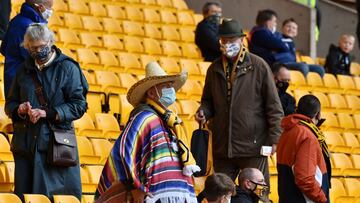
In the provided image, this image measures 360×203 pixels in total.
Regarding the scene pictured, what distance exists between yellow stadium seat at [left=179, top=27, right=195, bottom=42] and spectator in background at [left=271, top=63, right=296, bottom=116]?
13.6 feet

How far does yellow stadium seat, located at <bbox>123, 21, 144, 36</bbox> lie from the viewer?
16809 mm

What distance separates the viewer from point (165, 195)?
8648 millimetres

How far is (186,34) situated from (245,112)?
257 inches

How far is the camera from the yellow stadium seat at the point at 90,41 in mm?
15541

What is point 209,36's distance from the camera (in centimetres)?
1594

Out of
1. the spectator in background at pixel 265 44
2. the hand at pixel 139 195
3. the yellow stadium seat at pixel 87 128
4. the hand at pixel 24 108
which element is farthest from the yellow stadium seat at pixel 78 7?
the hand at pixel 139 195

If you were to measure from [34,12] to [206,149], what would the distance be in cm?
175

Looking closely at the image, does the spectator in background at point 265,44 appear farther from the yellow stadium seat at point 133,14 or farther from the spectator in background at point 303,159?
the spectator in background at point 303,159

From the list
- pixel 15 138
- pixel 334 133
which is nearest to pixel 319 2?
pixel 334 133

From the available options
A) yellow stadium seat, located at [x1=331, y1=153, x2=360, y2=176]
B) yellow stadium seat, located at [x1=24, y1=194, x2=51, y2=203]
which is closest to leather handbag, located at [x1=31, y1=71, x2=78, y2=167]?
yellow stadium seat, located at [x1=24, y1=194, x2=51, y2=203]

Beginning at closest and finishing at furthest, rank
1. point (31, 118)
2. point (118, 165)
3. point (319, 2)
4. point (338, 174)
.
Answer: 1. point (118, 165)
2. point (31, 118)
3. point (338, 174)
4. point (319, 2)

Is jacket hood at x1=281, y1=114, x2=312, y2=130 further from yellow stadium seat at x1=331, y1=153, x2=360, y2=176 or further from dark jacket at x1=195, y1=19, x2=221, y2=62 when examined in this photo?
dark jacket at x1=195, y1=19, x2=221, y2=62

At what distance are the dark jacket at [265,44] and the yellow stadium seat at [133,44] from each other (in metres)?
1.36

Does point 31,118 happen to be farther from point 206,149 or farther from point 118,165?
point 206,149
